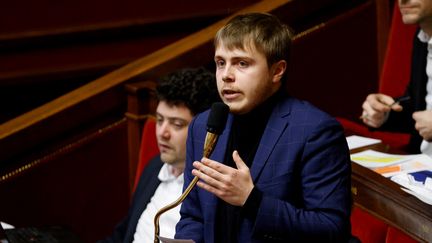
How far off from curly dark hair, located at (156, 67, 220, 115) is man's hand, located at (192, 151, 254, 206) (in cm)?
87

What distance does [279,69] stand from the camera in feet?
4.89

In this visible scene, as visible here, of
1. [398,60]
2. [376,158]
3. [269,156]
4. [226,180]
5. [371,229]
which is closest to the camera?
[226,180]

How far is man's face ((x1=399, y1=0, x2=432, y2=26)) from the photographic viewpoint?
86.3 inches

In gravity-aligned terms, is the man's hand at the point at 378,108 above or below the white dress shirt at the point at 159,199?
above

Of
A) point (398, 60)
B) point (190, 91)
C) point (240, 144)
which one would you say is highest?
point (398, 60)

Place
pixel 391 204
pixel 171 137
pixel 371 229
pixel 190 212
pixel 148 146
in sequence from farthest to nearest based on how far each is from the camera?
pixel 148 146 → pixel 171 137 → pixel 371 229 → pixel 391 204 → pixel 190 212

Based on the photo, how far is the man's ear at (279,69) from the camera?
1.48 metres

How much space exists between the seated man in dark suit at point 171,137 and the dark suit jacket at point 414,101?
1.60ft

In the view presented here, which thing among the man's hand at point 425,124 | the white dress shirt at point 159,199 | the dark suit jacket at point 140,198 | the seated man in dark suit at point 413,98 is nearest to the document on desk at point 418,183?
the man's hand at point 425,124

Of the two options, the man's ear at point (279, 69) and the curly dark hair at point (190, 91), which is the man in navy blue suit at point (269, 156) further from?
the curly dark hair at point (190, 91)

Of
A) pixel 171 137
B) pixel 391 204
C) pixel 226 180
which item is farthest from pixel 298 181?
pixel 171 137

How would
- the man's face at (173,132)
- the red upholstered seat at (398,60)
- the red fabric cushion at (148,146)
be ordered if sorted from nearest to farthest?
the man's face at (173,132) → the red fabric cushion at (148,146) → the red upholstered seat at (398,60)

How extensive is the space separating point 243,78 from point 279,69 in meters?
0.07

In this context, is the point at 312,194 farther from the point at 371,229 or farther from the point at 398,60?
the point at 398,60
